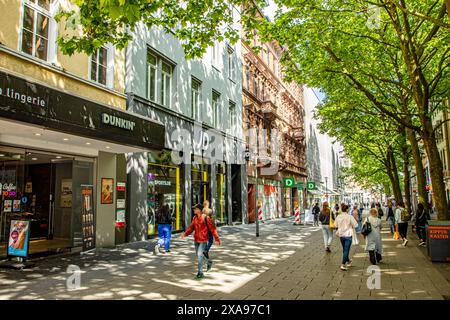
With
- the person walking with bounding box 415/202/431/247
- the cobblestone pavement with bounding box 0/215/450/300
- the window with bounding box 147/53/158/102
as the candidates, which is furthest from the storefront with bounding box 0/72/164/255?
the person walking with bounding box 415/202/431/247

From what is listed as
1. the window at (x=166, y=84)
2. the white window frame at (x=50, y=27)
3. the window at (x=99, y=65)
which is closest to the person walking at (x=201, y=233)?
the white window frame at (x=50, y=27)

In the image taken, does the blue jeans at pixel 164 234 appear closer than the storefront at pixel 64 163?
No

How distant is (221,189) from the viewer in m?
22.4

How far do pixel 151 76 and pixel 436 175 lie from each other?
483 inches

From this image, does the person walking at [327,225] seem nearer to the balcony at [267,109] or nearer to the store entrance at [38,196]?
the store entrance at [38,196]

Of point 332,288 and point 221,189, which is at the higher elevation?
point 221,189

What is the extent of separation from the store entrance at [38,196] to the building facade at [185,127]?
2.59 m

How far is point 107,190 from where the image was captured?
12984mm

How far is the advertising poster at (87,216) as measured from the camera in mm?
11406

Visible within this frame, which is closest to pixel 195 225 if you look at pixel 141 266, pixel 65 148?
pixel 141 266

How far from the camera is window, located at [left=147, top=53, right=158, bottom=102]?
52.4ft
